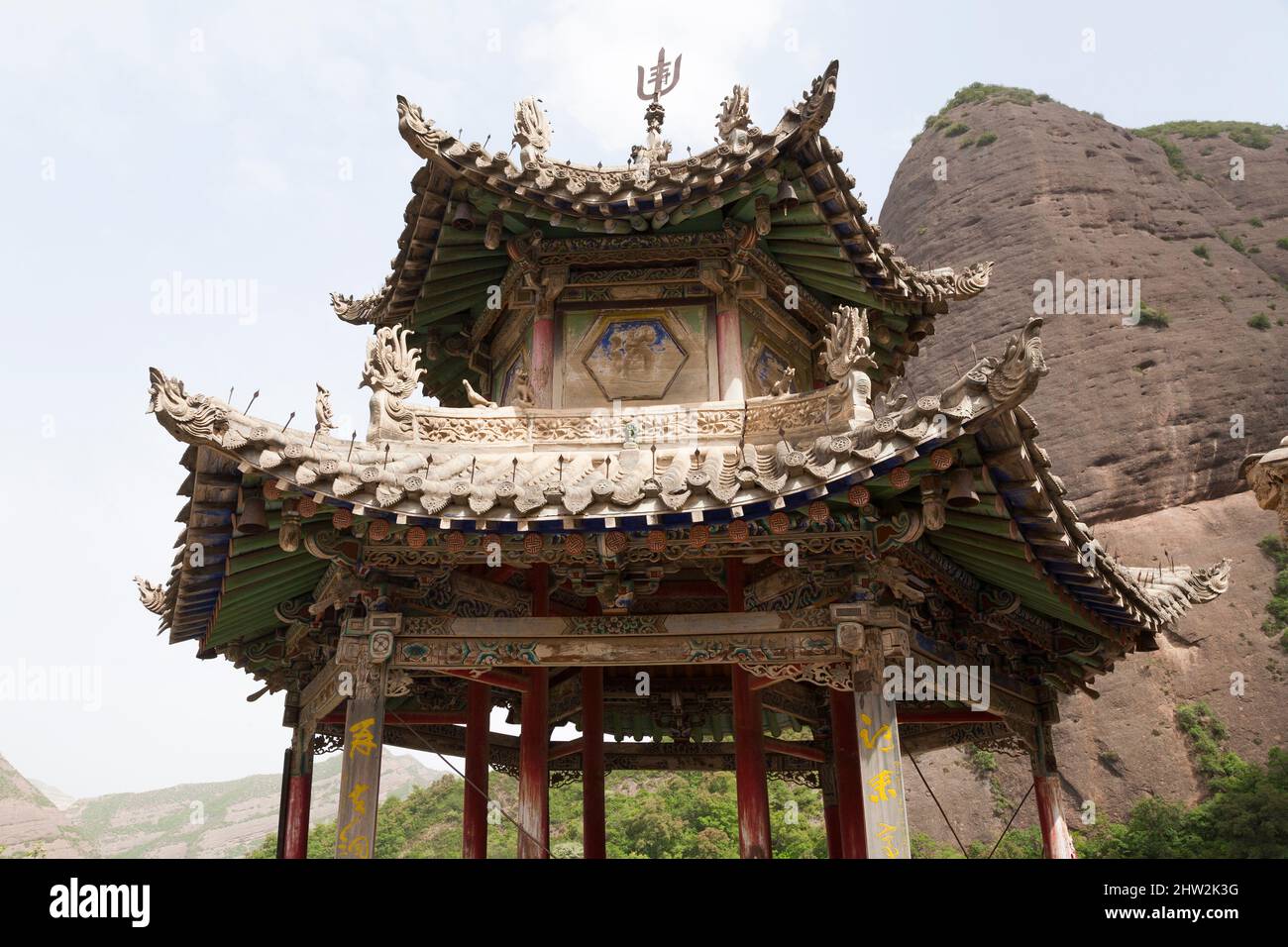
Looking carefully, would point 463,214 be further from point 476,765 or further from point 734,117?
point 476,765

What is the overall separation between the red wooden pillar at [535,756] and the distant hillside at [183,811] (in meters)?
69.1

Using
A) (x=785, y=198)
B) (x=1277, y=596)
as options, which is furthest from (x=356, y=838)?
(x=1277, y=596)

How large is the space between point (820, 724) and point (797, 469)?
652 centimetres

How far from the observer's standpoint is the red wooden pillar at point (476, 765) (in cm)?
1121

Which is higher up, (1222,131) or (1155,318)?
(1222,131)

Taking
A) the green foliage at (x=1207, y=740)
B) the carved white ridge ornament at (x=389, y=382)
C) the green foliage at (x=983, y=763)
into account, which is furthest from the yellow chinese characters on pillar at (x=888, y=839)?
the green foliage at (x=983, y=763)

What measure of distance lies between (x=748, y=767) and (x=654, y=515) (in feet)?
9.83

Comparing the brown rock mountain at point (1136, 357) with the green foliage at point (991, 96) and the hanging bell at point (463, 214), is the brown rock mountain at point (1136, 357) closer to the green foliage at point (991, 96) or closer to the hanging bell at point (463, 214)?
the green foliage at point (991, 96)

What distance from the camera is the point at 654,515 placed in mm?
8242

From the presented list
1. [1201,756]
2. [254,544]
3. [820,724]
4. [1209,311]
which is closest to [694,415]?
[254,544]

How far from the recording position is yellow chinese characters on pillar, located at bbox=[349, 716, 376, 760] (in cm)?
891

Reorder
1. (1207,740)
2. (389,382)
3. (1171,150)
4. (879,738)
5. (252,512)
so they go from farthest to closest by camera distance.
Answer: (1171,150)
(1207,740)
(389,382)
(252,512)
(879,738)

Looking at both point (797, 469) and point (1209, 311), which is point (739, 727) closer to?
point (797, 469)
